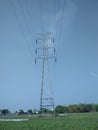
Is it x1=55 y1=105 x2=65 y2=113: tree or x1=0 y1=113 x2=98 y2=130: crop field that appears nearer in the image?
x1=0 y1=113 x2=98 y2=130: crop field

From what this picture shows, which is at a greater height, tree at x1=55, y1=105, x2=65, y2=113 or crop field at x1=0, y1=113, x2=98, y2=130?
tree at x1=55, y1=105, x2=65, y2=113

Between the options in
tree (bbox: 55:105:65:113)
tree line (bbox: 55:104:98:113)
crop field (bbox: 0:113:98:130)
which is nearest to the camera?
crop field (bbox: 0:113:98:130)

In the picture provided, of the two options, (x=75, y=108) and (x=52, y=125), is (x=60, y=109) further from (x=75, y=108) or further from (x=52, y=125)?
(x=52, y=125)

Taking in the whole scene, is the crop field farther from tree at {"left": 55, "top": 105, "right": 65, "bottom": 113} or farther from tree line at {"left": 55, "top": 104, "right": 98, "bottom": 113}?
tree line at {"left": 55, "top": 104, "right": 98, "bottom": 113}

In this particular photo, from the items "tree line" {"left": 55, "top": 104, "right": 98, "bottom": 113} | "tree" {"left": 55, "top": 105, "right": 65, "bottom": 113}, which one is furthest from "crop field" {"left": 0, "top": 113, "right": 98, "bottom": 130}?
"tree line" {"left": 55, "top": 104, "right": 98, "bottom": 113}

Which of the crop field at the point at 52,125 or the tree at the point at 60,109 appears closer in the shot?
the crop field at the point at 52,125

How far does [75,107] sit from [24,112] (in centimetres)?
2031

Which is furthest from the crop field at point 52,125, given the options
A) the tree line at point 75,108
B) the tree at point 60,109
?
the tree line at point 75,108


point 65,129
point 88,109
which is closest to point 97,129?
point 65,129

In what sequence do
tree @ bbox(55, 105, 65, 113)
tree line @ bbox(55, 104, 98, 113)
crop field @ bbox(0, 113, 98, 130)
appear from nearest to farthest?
crop field @ bbox(0, 113, 98, 130) < tree @ bbox(55, 105, 65, 113) < tree line @ bbox(55, 104, 98, 113)

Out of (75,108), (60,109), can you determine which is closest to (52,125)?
(60,109)

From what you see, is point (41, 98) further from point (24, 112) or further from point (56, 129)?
point (24, 112)

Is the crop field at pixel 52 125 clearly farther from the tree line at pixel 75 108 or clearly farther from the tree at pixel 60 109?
the tree line at pixel 75 108

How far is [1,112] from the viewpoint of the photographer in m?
129
